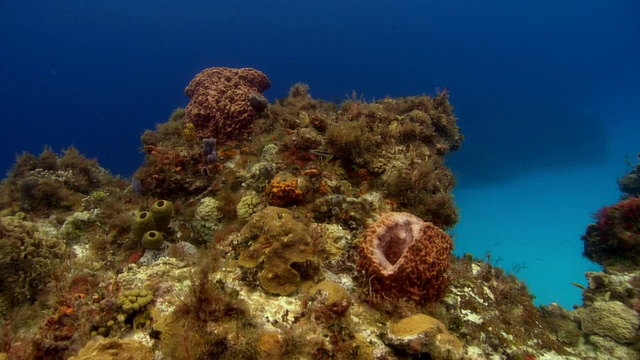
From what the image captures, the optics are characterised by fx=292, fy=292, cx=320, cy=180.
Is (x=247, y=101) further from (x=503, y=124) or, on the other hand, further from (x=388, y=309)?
(x=503, y=124)

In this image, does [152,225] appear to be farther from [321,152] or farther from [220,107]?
[220,107]

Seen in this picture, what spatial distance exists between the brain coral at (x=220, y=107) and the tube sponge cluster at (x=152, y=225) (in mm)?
4197

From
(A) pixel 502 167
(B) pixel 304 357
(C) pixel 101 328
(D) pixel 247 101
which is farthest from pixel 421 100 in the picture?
(A) pixel 502 167

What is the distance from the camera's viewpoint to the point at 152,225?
245 inches

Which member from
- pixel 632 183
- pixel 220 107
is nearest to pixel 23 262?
pixel 220 107

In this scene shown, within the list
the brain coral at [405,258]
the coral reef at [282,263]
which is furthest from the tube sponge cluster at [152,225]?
the brain coral at [405,258]

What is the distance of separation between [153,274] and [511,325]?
6741mm

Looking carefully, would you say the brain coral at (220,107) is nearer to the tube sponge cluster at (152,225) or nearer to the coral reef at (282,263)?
the coral reef at (282,263)

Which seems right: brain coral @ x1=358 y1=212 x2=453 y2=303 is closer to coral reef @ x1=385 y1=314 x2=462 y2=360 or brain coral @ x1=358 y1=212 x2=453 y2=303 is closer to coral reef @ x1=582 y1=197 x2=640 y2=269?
coral reef @ x1=385 y1=314 x2=462 y2=360

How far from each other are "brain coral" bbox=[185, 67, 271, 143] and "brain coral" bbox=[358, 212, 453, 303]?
6.66 meters

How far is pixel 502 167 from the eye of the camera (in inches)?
1656

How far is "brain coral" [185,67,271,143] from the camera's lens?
10.2 metres

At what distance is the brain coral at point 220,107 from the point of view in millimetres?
10219

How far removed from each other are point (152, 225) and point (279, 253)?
314 centimetres
